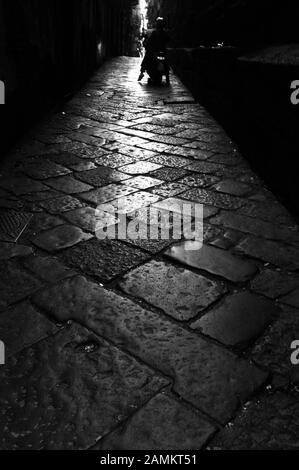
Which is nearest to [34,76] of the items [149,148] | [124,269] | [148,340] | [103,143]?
[103,143]

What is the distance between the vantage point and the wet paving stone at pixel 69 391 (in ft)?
4.42

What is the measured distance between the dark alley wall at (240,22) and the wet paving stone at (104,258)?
11.6 feet

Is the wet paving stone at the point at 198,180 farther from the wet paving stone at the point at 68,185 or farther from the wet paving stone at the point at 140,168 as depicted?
the wet paving stone at the point at 68,185

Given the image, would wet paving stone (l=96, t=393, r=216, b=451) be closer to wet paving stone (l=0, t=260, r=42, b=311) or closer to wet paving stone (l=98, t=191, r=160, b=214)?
wet paving stone (l=0, t=260, r=42, b=311)

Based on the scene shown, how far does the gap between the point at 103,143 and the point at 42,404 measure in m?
Result: 3.83

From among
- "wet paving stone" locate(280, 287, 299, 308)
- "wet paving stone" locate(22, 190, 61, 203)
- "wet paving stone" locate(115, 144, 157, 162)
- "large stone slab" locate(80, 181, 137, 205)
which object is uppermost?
"wet paving stone" locate(115, 144, 157, 162)

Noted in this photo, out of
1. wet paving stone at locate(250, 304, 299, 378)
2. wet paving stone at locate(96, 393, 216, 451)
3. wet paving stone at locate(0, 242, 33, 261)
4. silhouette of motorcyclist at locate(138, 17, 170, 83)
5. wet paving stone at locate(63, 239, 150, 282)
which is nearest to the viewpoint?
wet paving stone at locate(96, 393, 216, 451)

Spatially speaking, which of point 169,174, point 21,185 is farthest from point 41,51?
point 169,174

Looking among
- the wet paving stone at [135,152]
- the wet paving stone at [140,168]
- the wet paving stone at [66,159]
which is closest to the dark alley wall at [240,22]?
the wet paving stone at [135,152]

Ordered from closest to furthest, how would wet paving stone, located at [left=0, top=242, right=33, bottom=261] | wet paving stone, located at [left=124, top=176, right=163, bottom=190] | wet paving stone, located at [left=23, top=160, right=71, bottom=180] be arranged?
wet paving stone, located at [left=0, top=242, right=33, bottom=261] < wet paving stone, located at [left=124, top=176, right=163, bottom=190] < wet paving stone, located at [left=23, top=160, right=71, bottom=180]

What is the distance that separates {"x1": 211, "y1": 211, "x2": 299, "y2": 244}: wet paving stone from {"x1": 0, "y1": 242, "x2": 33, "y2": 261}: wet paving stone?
1422 millimetres

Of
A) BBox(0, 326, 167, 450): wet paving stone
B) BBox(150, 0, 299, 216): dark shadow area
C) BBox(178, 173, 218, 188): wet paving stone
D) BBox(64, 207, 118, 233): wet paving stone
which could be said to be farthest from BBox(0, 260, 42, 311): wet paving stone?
BBox(150, 0, 299, 216): dark shadow area

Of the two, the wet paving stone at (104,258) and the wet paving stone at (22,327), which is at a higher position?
the wet paving stone at (104,258)

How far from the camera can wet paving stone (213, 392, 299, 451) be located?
1.34 meters
